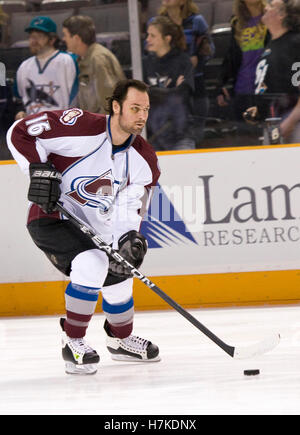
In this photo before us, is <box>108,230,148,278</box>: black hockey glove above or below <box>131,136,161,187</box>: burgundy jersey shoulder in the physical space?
below

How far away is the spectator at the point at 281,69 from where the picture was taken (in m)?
4.81

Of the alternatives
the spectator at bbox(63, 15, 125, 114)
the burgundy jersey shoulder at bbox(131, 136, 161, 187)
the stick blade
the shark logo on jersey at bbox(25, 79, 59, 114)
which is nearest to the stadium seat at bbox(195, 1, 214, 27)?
the spectator at bbox(63, 15, 125, 114)

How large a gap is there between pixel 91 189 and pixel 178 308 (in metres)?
0.55

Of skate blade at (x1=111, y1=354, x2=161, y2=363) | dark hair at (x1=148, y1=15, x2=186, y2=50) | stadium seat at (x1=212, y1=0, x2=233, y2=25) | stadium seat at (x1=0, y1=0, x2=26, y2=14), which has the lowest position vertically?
skate blade at (x1=111, y1=354, x2=161, y2=363)

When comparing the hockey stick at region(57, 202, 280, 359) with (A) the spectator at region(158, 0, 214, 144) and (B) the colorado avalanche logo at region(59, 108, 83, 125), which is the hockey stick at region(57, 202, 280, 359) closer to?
(B) the colorado avalanche logo at region(59, 108, 83, 125)

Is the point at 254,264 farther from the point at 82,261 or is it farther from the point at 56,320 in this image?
the point at 82,261

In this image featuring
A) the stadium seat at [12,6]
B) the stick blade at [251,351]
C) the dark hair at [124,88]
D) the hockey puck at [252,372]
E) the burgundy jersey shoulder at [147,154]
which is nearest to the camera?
the hockey puck at [252,372]

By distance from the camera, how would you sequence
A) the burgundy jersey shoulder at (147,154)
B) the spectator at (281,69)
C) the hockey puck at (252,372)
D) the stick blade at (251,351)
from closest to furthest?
the hockey puck at (252,372) < the stick blade at (251,351) < the burgundy jersey shoulder at (147,154) < the spectator at (281,69)

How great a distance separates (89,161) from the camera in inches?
129

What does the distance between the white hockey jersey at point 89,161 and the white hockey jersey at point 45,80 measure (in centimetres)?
167

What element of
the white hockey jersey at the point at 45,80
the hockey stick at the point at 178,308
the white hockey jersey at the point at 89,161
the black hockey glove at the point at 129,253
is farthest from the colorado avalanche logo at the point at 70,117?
the white hockey jersey at the point at 45,80

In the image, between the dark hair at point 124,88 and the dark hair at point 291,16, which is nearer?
the dark hair at point 124,88

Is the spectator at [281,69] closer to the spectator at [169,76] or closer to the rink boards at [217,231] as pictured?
the rink boards at [217,231]

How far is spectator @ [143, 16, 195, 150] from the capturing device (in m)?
4.88
